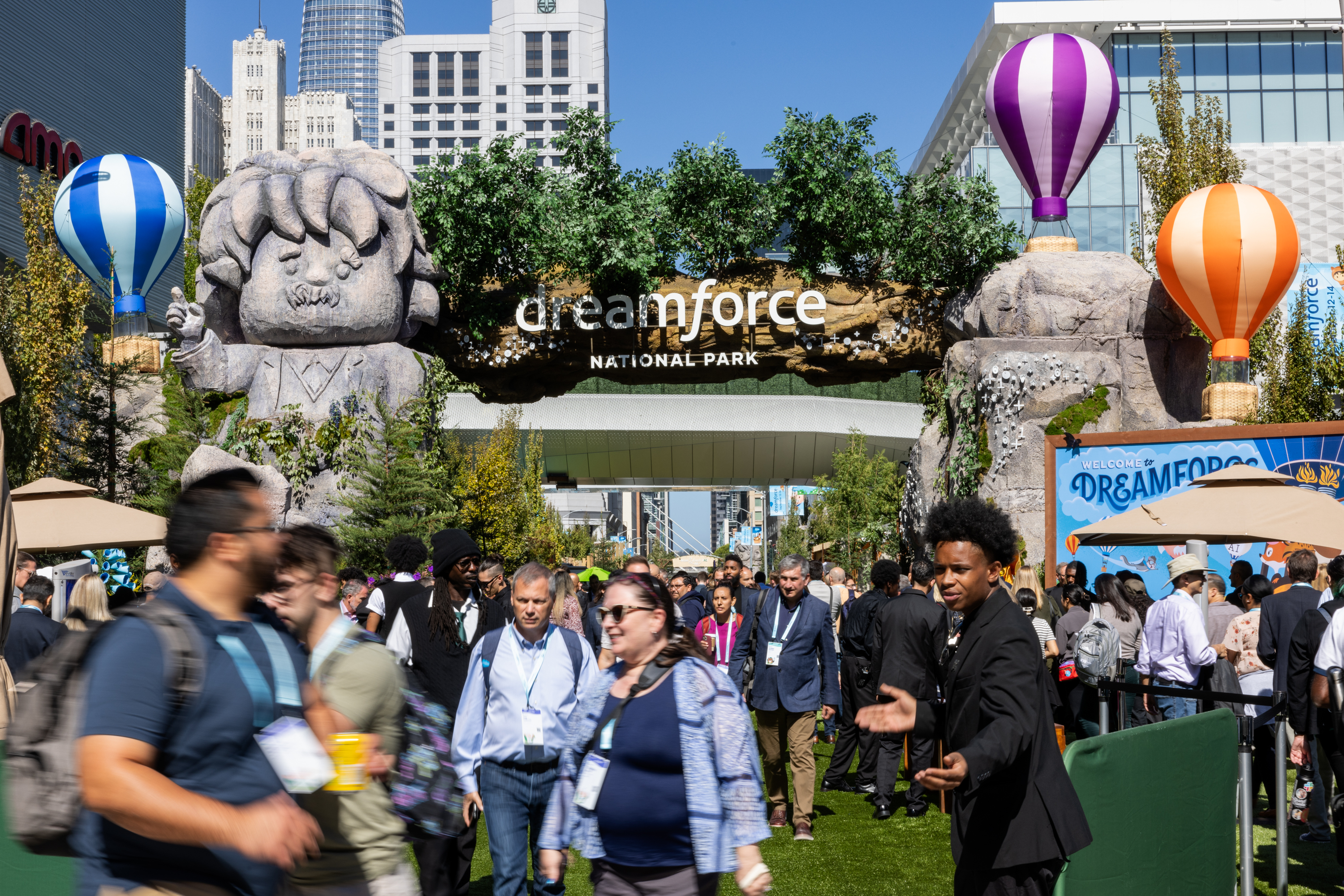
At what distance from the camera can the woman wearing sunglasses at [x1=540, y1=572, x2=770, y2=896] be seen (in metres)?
3.88

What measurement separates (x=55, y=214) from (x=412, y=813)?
20.3 meters

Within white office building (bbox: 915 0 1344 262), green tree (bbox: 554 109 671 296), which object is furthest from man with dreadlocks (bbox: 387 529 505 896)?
white office building (bbox: 915 0 1344 262)

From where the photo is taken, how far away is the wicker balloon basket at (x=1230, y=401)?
51.2ft

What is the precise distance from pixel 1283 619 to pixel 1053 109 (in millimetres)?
10315

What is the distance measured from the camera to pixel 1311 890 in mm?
7062

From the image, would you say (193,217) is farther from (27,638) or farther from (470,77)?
(470,77)

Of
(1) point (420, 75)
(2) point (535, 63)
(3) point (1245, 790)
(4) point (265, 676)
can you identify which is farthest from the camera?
(1) point (420, 75)

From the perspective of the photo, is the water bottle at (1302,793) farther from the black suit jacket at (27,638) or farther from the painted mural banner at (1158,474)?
the black suit jacket at (27,638)

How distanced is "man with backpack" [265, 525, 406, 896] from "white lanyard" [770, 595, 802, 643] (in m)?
4.99

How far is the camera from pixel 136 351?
19859mm

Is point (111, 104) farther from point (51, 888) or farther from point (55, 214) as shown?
point (51, 888)

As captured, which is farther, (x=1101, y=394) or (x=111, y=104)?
(x=111, y=104)

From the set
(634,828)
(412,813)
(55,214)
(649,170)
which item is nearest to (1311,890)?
(634,828)

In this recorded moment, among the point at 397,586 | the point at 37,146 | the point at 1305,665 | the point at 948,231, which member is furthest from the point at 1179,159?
the point at 37,146
